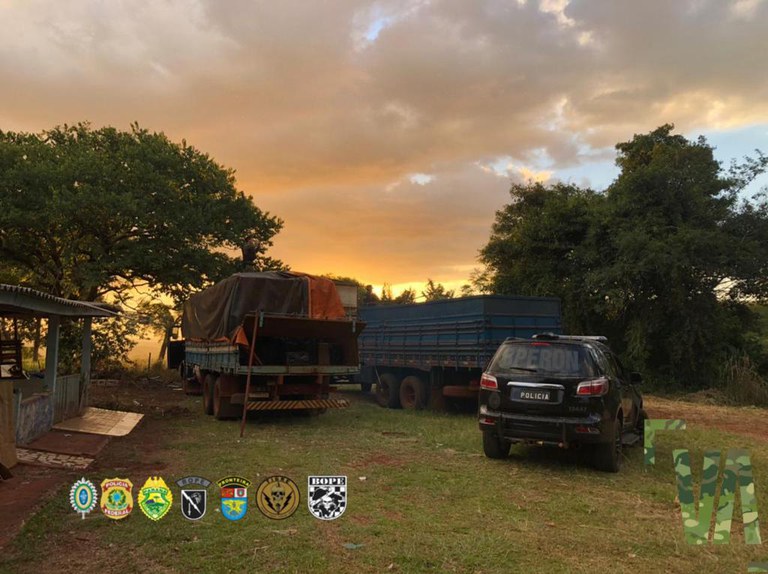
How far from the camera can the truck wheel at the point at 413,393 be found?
13.8 meters

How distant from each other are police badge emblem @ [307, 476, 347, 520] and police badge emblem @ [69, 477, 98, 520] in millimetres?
2109

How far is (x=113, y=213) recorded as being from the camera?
1842 cm

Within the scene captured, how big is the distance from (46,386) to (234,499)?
22.5ft

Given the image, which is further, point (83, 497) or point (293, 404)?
point (293, 404)

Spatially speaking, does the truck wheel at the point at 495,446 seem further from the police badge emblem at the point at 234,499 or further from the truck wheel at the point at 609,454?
the police badge emblem at the point at 234,499

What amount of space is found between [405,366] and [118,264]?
1075 centimetres

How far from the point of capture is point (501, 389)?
7.55 metres

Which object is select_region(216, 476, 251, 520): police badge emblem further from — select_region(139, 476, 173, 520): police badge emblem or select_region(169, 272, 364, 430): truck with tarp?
select_region(169, 272, 364, 430): truck with tarp

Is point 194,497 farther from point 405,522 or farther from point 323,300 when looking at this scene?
point 323,300

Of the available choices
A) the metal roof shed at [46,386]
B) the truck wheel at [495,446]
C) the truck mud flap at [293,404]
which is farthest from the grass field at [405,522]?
the truck mud flap at [293,404]

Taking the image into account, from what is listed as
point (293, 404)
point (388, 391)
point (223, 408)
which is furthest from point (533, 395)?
point (388, 391)

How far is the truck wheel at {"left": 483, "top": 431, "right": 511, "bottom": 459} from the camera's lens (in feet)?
26.2

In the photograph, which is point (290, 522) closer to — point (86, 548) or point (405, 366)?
point (86, 548)

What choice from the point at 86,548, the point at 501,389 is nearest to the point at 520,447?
the point at 501,389
